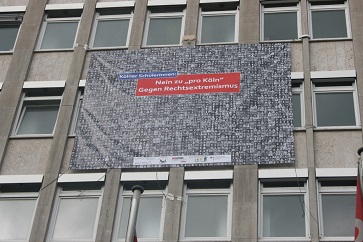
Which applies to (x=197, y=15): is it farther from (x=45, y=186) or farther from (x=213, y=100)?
(x=45, y=186)

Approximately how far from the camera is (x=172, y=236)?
1764cm

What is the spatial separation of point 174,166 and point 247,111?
274 centimetres

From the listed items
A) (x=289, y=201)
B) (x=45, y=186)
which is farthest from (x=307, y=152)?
(x=45, y=186)

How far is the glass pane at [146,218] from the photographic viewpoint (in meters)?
18.2

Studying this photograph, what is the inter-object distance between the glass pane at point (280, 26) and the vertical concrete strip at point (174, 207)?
228 inches

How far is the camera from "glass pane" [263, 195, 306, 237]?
57.9 feet

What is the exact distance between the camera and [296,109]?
1992 cm

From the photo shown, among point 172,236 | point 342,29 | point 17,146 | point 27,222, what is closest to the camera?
point 172,236

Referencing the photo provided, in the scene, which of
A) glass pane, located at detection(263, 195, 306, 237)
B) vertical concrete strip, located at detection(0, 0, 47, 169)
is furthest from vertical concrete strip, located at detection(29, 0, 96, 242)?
glass pane, located at detection(263, 195, 306, 237)

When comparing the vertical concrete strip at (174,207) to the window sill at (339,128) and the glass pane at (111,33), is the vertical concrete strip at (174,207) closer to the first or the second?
the window sill at (339,128)

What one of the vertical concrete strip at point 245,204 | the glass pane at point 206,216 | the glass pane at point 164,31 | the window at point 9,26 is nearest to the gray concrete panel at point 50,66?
the window at point 9,26

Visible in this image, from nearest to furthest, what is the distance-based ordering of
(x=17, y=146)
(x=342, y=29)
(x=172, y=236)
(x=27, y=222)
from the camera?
(x=172, y=236) < (x=27, y=222) < (x=17, y=146) < (x=342, y=29)

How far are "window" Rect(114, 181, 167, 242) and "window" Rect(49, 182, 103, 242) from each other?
0.67m

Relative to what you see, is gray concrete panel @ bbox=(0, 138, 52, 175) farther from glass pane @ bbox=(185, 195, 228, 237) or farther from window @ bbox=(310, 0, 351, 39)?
window @ bbox=(310, 0, 351, 39)
